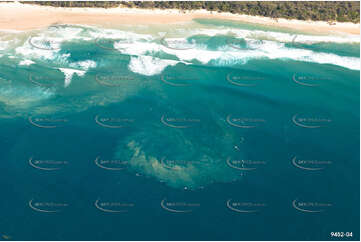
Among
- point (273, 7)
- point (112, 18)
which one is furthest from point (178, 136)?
point (273, 7)

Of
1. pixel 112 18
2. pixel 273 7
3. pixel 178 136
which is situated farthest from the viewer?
pixel 273 7

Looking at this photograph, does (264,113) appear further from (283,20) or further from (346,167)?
(283,20)

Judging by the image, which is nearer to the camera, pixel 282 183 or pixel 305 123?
pixel 282 183

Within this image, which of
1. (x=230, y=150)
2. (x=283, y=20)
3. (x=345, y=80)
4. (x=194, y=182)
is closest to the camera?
(x=194, y=182)

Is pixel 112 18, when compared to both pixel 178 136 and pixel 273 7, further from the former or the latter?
pixel 178 136

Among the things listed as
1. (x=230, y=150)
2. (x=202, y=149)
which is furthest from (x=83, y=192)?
(x=230, y=150)

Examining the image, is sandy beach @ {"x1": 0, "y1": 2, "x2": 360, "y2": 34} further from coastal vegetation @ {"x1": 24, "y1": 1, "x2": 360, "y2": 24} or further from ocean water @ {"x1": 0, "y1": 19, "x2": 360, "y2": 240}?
ocean water @ {"x1": 0, "y1": 19, "x2": 360, "y2": 240}

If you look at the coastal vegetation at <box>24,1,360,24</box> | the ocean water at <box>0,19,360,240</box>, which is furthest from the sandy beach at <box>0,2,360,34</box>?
the ocean water at <box>0,19,360,240</box>
